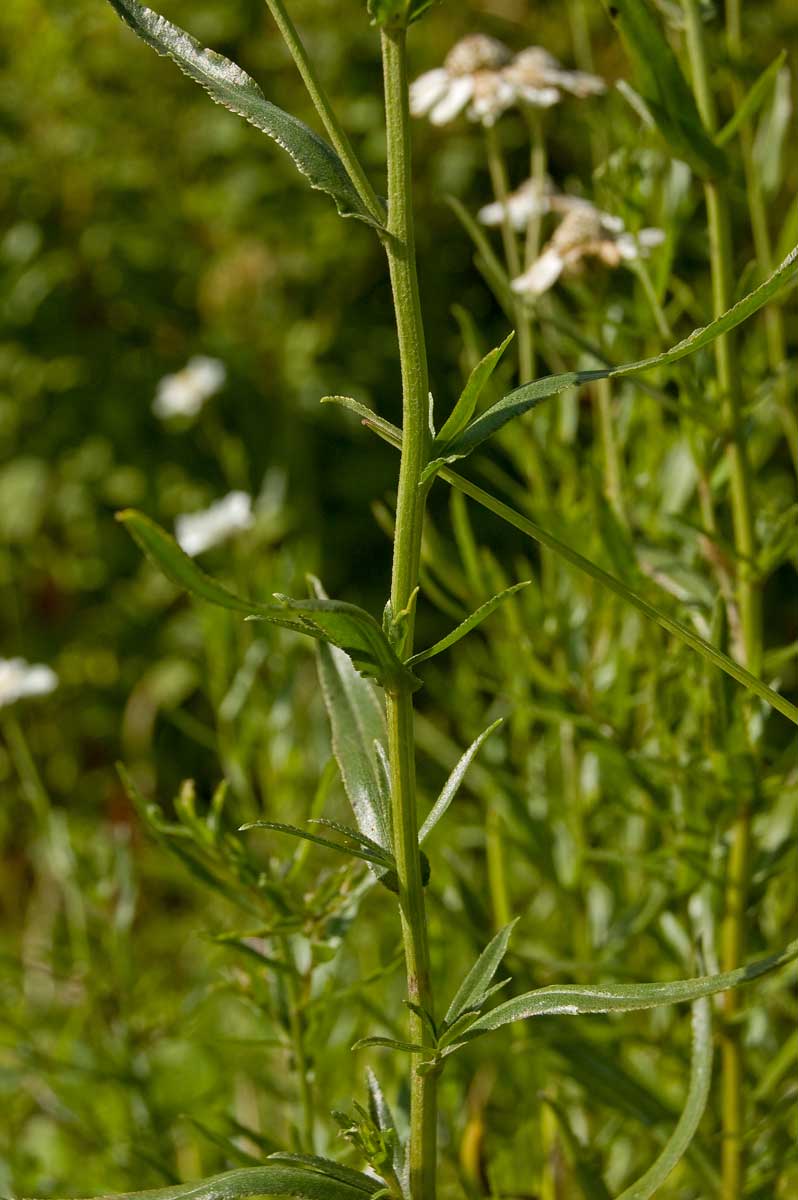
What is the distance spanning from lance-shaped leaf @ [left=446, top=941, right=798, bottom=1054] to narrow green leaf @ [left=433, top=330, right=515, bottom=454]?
0.46 ft

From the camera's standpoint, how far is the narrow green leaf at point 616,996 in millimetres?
316

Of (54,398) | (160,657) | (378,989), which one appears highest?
(54,398)

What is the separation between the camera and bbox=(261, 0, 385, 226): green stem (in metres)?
0.30

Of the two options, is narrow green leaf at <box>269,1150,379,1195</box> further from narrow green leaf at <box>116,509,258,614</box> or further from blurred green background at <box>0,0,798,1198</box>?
blurred green background at <box>0,0,798,1198</box>

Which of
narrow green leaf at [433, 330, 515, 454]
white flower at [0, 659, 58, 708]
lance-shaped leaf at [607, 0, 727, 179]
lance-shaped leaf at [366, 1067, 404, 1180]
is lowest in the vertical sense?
lance-shaped leaf at [366, 1067, 404, 1180]

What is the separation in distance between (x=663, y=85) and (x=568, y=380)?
19cm

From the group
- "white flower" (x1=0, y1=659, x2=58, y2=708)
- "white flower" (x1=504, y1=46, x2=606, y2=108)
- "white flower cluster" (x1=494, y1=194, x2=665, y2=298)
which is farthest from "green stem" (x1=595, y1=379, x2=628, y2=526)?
"white flower" (x1=0, y1=659, x2=58, y2=708)

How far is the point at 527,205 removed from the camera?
0.72 metres

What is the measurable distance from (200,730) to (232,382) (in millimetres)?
786

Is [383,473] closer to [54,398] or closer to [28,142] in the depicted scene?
[54,398]

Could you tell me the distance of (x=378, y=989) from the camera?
2.42ft

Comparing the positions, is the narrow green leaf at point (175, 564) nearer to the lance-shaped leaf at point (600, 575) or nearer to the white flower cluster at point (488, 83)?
the lance-shaped leaf at point (600, 575)

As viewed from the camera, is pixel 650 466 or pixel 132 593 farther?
pixel 132 593

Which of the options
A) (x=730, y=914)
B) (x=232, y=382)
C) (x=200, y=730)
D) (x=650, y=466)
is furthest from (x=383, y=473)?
(x=730, y=914)
